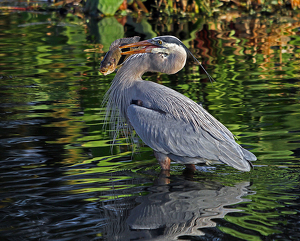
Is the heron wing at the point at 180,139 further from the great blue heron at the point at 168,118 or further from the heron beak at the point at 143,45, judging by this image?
the heron beak at the point at 143,45

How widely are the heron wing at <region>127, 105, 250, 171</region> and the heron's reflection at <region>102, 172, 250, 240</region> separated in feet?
0.91

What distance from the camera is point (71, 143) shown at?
6289 mm

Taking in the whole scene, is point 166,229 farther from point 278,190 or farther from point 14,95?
point 14,95

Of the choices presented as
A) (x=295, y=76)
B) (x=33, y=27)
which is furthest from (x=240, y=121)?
(x=33, y=27)

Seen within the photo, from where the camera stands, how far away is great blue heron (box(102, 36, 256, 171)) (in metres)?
5.14

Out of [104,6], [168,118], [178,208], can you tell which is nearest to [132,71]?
[168,118]

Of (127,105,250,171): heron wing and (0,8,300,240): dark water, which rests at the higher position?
(127,105,250,171): heron wing

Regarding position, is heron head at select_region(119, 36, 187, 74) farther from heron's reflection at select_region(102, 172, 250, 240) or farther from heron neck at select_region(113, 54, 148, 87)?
heron's reflection at select_region(102, 172, 250, 240)

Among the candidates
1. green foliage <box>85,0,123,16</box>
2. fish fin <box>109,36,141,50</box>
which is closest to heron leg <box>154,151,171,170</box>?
fish fin <box>109,36,141,50</box>

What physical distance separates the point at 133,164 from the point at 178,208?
131cm

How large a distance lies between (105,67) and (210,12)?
15270 mm

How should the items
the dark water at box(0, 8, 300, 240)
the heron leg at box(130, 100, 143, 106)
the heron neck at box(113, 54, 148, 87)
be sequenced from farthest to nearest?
the heron neck at box(113, 54, 148, 87), the heron leg at box(130, 100, 143, 106), the dark water at box(0, 8, 300, 240)

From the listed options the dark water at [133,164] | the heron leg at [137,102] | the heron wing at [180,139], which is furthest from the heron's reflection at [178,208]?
the heron leg at [137,102]

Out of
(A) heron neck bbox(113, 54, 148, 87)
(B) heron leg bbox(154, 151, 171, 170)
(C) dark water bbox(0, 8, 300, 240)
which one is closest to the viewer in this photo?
(C) dark water bbox(0, 8, 300, 240)
